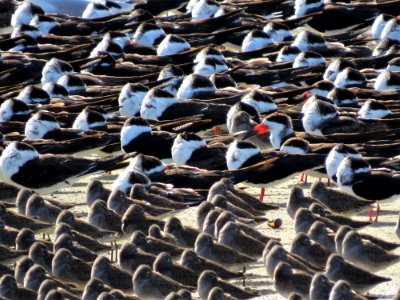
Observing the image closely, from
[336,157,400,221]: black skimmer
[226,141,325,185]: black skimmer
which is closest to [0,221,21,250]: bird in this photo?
[226,141,325,185]: black skimmer

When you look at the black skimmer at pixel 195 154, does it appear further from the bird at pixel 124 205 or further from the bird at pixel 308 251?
the bird at pixel 308 251

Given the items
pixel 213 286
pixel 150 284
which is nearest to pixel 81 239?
pixel 150 284

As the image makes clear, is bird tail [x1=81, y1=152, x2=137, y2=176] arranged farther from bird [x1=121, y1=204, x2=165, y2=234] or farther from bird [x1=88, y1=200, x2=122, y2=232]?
bird [x1=121, y1=204, x2=165, y2=234]

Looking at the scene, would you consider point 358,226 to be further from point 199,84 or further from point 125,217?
point 199,84

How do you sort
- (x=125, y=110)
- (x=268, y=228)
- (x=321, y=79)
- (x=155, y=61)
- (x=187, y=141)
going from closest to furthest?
(x=268, y=228), (x=187, y=141), (x=125, y=110), (x=321, y=79), (x=155, y=61)

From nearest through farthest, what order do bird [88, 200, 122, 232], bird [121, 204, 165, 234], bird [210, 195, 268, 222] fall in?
1. bird [121, 204, 165, 234]
2. bird [88, 200, 122, 232]
3. bird [210, 195, 268, 222]

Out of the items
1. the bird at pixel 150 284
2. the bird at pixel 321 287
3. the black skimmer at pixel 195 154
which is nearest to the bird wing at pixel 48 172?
the black skimmer at pixel 195 154

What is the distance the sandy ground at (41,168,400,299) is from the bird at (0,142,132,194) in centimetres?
→ 28

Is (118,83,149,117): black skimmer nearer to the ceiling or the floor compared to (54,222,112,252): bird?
nearer to the floor

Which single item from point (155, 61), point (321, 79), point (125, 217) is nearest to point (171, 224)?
point (125, 217)

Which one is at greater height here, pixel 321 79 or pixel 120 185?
pixel 120 185

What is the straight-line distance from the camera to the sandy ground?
11344 millimetres

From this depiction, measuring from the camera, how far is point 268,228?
43.3ft

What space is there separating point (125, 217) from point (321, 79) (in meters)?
6.95
